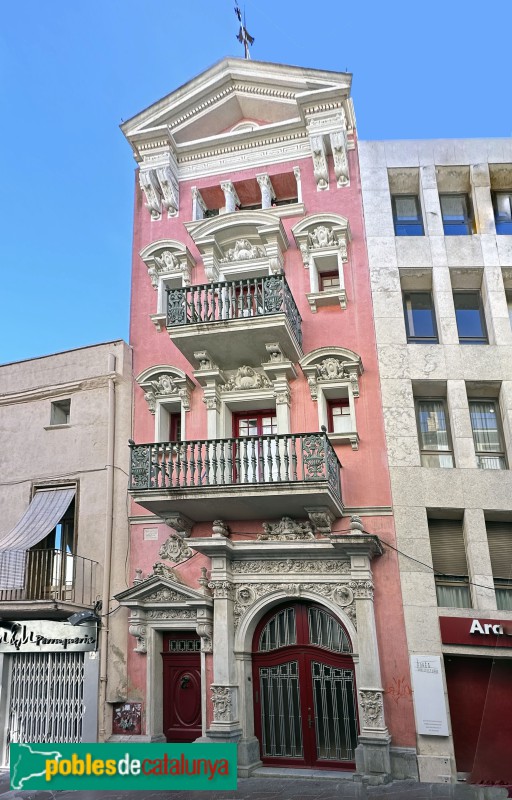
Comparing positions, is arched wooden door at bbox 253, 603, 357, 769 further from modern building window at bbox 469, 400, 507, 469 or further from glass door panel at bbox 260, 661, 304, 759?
modern building window at bbox 469, 400, 507, 469

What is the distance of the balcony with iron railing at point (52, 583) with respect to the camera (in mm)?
14039

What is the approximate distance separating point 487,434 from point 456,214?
18.5ft

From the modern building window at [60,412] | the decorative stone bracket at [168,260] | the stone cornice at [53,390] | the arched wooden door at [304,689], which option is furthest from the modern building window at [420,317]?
the modern building window at [60,412]

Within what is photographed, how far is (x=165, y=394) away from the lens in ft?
50.5

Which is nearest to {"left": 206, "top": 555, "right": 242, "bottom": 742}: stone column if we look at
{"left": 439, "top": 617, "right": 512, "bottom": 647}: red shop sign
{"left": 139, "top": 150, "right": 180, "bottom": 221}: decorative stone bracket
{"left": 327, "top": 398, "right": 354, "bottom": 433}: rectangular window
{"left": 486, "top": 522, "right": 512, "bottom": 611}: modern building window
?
{"left": 327, "top": 398, "right": 354, "bottom": 433}: rectangular window

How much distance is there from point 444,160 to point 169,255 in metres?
7.09

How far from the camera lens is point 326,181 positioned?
16219 mm

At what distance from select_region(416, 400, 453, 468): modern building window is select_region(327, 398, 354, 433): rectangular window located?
1557 millimetres

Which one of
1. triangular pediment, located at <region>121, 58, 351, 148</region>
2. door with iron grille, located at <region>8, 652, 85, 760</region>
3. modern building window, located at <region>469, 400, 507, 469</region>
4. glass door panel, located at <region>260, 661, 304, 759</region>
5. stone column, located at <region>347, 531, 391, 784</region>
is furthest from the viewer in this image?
triangular pediment, located at <region>121, 58, 351, 148</region>

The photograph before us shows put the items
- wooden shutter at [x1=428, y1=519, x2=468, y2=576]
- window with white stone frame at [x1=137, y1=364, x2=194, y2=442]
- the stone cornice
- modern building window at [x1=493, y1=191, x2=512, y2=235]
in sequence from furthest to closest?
modern building window at [x1=493, y1=191, x2=512, y2=235]
the stone cornice
window with white stone frame at [x1=137, y1=364, x2=194, y2=442]
wooden shutter at [x1=428, y1=519, x2=468, y2=576]

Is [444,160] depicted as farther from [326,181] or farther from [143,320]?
[143,320]

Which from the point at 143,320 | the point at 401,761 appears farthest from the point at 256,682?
the point at 143,320

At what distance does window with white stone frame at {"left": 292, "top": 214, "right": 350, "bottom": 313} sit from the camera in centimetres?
1529

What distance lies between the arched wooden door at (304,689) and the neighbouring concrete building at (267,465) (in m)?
0.03
